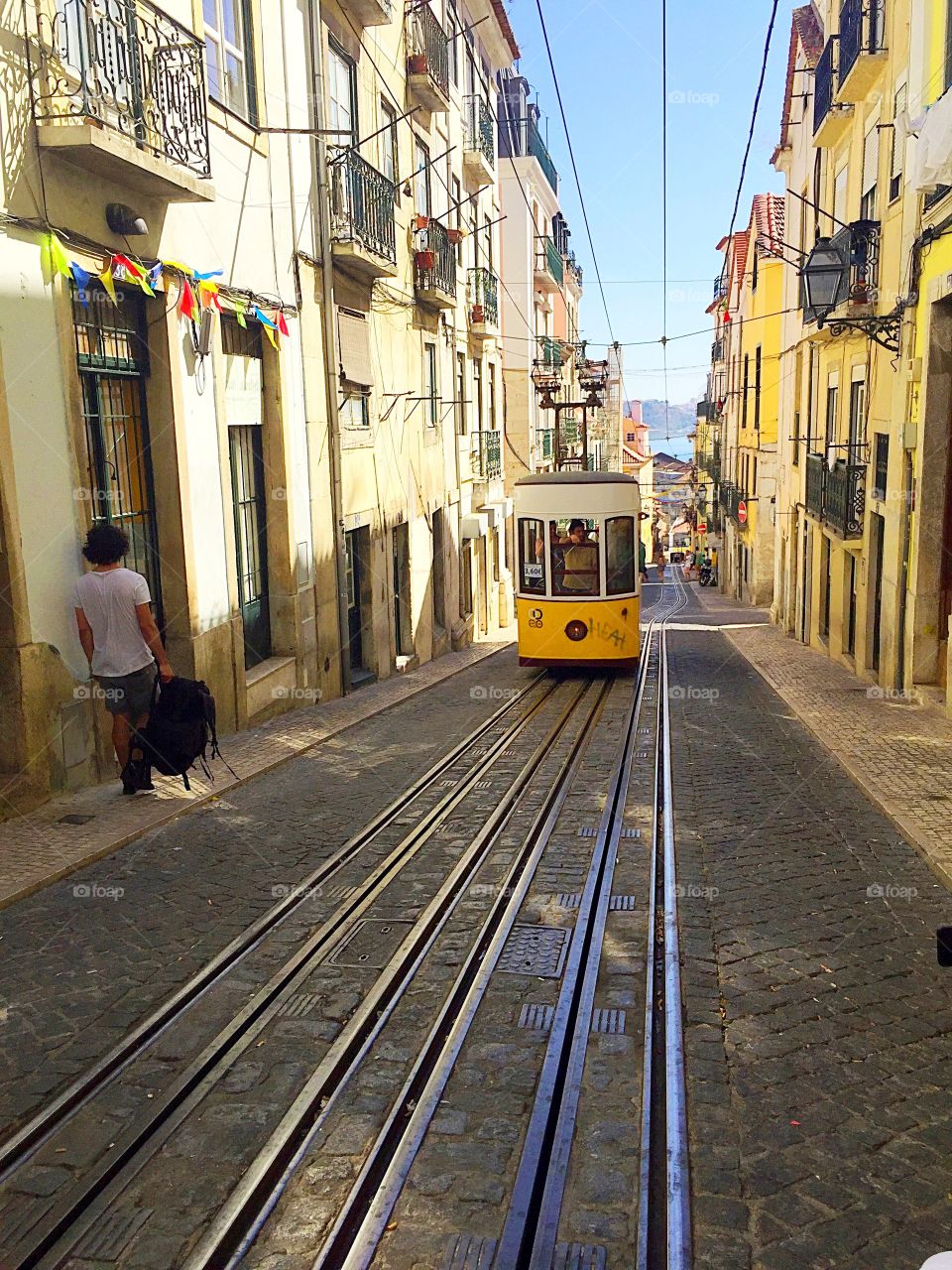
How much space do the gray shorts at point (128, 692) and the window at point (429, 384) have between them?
1218 centimetres

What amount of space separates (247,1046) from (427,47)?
18276 mm

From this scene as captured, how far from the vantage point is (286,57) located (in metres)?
11.6

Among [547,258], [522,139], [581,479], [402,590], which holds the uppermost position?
[522,139]

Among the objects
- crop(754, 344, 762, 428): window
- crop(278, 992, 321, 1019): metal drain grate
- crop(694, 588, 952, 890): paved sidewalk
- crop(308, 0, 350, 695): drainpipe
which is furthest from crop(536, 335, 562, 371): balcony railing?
crop(278, 992, 321, 1019): metal drain grate

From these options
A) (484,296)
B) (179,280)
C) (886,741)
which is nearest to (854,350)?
(886,741)

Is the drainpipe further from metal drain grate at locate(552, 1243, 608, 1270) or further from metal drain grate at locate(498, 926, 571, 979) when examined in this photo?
metal drain grate at locate(552, 1243, 608, 1270)

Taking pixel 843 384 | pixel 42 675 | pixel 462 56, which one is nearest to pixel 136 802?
pixel 42 675

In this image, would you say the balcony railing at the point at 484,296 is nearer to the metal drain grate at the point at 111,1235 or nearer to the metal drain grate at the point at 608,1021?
the metal drain grate at the point at 608,1021

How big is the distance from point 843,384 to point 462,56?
1228cm

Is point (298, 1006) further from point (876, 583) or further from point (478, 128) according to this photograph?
point (478, 128)

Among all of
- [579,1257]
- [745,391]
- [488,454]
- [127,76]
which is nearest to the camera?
[579,1257]

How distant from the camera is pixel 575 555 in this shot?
45.5ft

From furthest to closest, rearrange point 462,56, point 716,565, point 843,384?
point 716,565 < point 462,56 < point 843,384

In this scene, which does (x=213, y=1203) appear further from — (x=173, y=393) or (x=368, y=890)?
(x=173, y=393)
